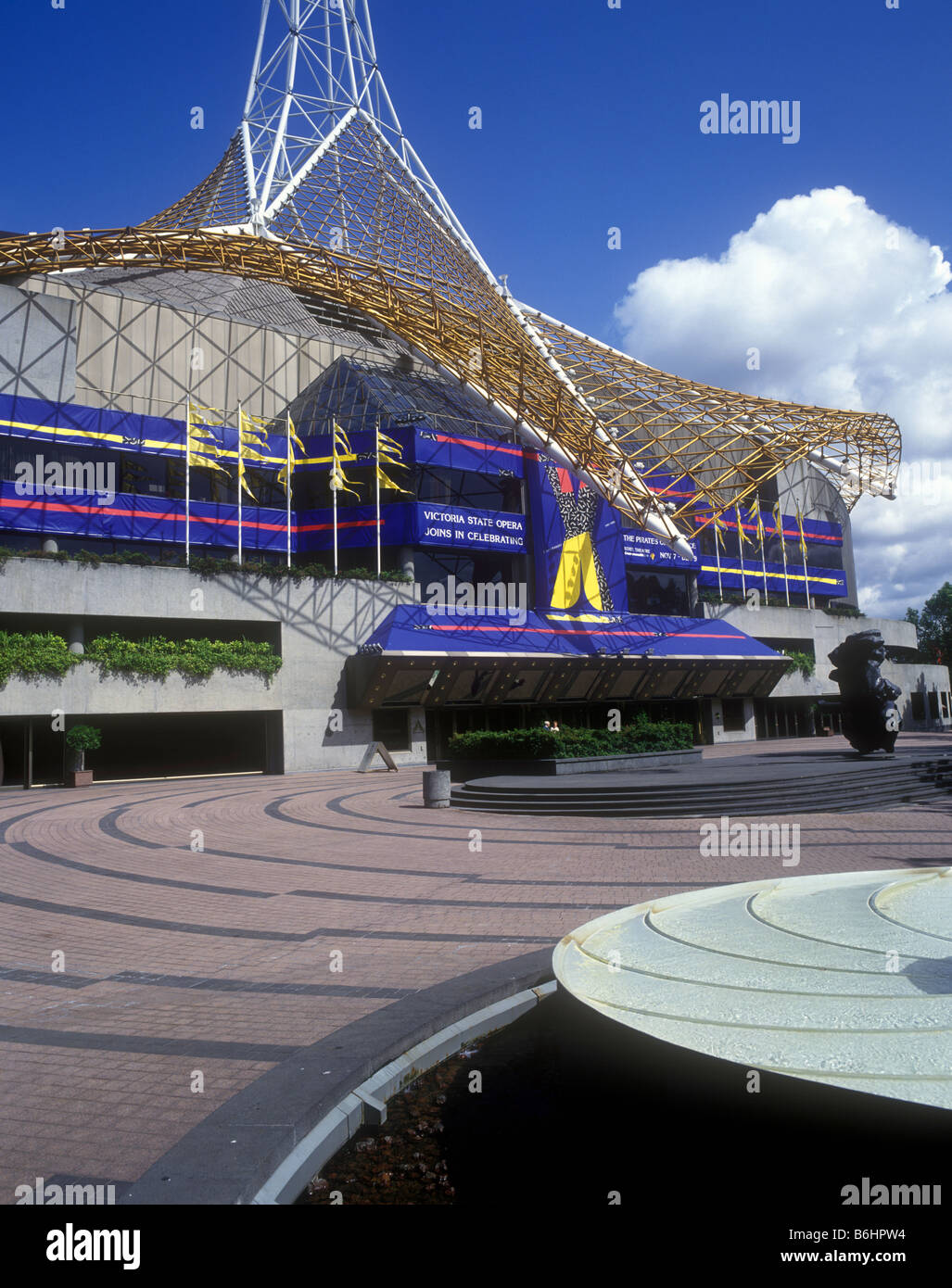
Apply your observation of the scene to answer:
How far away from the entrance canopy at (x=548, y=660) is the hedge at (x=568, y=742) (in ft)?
33.2

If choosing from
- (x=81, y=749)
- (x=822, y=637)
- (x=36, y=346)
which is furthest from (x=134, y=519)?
(x=822, y=637)

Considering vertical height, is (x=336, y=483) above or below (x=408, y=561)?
above

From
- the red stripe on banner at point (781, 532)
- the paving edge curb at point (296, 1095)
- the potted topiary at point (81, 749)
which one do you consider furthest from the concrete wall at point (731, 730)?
the paving edge curb at point (296, 1095)

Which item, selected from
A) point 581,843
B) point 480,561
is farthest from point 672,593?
point 581,843

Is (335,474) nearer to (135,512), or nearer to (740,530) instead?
(135,512)

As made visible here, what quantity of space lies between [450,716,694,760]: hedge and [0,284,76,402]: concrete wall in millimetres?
24487

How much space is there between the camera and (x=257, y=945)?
8.43 m

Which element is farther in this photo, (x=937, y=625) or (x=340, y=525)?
(x=937, y=625)

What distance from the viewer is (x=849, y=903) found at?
21.7 ft

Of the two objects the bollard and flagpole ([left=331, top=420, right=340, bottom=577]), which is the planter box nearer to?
the bollard

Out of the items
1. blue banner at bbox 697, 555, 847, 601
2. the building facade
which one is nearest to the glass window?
the building facade

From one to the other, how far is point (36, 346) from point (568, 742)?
28.9 metres

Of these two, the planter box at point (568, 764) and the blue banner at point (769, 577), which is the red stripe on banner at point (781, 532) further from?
the planter box at point (568, 764)

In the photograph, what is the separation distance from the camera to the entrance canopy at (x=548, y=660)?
36594 mm
